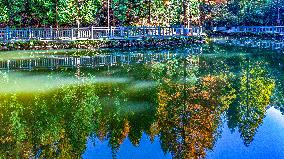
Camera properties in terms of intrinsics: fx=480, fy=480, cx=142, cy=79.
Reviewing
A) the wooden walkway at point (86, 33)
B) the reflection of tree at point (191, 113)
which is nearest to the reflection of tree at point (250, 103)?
the reflection of tree at point (191, 113)

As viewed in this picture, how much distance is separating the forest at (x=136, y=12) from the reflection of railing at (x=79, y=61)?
1343cm

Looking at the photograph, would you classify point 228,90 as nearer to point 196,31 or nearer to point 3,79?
point 3,79

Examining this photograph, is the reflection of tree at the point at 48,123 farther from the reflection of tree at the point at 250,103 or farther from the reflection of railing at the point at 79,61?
the reflection of railing at the point at 79,61

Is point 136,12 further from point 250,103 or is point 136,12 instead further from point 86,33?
point 250,103

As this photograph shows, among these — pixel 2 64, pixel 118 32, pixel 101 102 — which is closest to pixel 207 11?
pixel 118 32

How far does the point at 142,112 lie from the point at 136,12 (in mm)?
41959

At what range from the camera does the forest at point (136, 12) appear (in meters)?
48.7

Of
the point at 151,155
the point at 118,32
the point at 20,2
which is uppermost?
the point at 20,2

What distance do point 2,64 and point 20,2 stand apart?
73.7 ft

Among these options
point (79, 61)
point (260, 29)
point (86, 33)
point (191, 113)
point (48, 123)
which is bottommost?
point (48, 123)

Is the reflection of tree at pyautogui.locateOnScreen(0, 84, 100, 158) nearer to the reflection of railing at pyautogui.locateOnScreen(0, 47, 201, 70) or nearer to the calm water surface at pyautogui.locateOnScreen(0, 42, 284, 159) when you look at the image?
the calm water surface at pyautogui.locateOnScreen(0, 42, 284, 159)

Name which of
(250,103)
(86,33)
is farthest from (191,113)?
(86,33)

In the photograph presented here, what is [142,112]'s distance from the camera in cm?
1417

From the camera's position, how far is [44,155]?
10.2m
